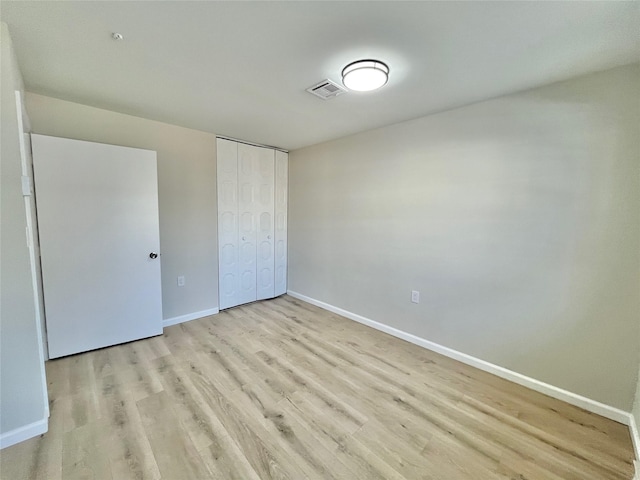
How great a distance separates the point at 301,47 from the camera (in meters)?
1.55

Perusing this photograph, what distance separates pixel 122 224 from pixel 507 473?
356 cm

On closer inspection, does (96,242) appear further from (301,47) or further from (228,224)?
(301,47)

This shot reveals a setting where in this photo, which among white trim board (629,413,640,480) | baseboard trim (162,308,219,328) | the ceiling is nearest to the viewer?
the ceiling

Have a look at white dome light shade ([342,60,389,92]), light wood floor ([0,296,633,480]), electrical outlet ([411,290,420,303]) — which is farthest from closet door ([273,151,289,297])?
white dome light shade ([342,60,389,92])

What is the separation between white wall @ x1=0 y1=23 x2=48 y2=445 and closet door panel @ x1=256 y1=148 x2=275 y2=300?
255 centimetres

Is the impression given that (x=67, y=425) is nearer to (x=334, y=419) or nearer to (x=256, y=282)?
(x=334, y=419)

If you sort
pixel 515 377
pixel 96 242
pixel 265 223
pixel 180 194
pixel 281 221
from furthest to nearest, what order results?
pixel 281 221, pixel 265 223, pixel 180 194, pixel 96 242, pixel 515 377

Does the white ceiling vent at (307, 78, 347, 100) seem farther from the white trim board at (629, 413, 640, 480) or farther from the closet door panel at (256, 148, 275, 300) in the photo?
the white trim board at (629, 413, 640, 480)

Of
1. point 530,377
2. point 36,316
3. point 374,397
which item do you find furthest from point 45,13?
point 530,377

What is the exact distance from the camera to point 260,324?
10.6 feet

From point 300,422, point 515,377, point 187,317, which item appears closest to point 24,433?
point 300,422

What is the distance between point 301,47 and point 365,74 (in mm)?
446

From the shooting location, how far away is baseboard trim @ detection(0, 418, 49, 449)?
1.48 metres

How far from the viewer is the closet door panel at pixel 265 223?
3.91 metres
